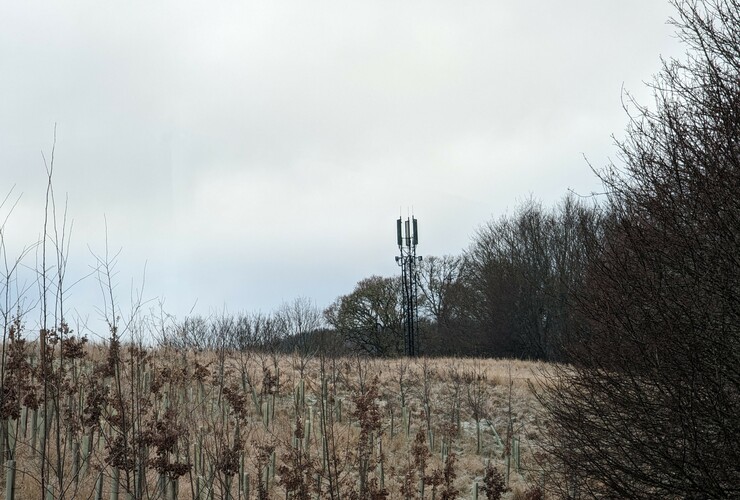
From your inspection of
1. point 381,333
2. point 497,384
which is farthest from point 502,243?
point 497,384

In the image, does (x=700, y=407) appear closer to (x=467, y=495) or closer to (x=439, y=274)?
(x=467, y=495)

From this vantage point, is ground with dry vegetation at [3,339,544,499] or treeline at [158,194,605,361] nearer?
ground with dry vegetation at [3,339,544,499]

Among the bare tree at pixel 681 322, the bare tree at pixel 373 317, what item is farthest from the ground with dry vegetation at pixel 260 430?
the bare tree at pixel 373 317

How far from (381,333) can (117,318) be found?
3086cm

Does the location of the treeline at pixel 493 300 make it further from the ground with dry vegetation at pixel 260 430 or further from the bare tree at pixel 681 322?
the bare tree at pixel 681 322

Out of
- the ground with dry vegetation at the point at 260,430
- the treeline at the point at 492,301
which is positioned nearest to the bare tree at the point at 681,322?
the ground with dry vegetation at the point at 260,430

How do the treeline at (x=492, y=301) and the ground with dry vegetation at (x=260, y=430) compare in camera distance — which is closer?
the ground with dry vegetation at (x=260, y=430)

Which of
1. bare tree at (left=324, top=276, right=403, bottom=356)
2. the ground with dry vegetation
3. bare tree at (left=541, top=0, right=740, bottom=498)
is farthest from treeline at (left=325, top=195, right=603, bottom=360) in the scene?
bare tree at (left=541, top=0, right=740, bottom=498)

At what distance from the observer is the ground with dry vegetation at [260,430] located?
23.0 ft

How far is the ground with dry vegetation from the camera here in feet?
23.0

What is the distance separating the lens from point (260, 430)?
12.9 metres

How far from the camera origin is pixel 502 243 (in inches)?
Result: 1612

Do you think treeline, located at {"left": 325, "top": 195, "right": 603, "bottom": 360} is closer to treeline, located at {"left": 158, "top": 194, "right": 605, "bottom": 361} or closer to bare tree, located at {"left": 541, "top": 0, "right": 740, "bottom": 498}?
treeline, located at {"left": 158, "top": 194, "right": 605, "bottom": 361}

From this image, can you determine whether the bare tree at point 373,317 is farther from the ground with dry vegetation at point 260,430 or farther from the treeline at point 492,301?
the ground with dry vegetation at point 260,430
